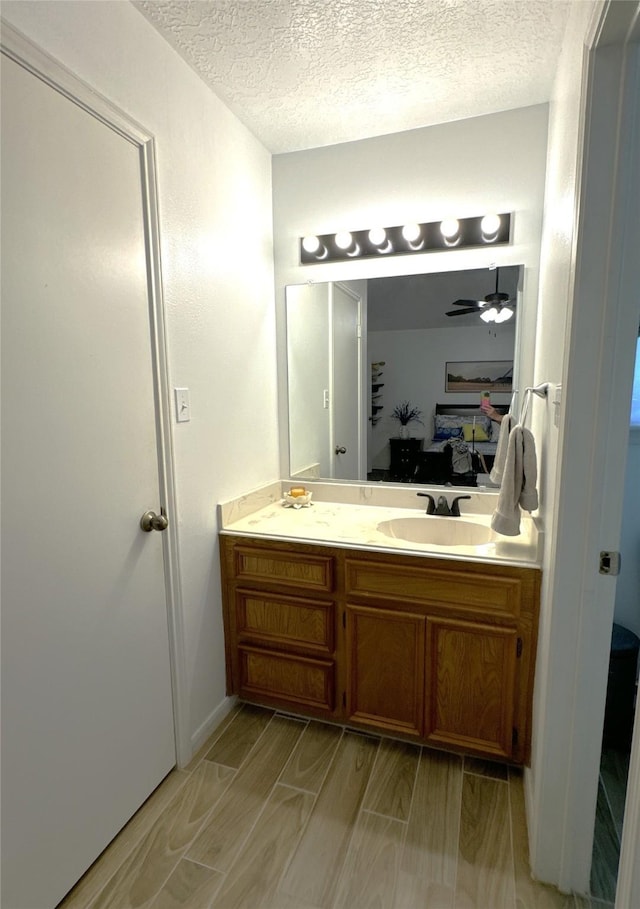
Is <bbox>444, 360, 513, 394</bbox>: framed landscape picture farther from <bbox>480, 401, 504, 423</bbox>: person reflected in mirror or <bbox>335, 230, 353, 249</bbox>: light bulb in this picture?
<bbox>335, 230, 353, 249</bbox>: light bulb

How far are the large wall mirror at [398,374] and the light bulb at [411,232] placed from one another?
0.16 m

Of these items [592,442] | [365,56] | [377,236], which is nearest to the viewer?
[592,442]

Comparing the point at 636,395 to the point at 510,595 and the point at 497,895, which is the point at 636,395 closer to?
the point at 510,595

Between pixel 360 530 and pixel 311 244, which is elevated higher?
pixel 311 244

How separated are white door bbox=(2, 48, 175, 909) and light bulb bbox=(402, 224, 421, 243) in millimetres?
1132

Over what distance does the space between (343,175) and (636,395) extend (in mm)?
1588

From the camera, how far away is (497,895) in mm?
1235

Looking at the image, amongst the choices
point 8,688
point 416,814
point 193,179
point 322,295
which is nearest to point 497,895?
point 416,814

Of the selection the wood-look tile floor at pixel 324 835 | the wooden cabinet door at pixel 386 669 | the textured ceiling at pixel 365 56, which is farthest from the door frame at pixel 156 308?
the wooden cabinet door at pixel 386 669

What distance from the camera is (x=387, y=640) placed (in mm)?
1690

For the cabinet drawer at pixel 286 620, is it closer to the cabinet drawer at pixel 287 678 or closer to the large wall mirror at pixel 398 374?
the cabinet drawer at pixel 287 678

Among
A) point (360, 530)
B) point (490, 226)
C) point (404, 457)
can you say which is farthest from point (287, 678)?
point (490, 226)

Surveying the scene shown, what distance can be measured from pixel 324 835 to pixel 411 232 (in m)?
2.29

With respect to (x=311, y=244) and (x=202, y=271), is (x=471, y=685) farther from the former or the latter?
(x=311, y=244)
